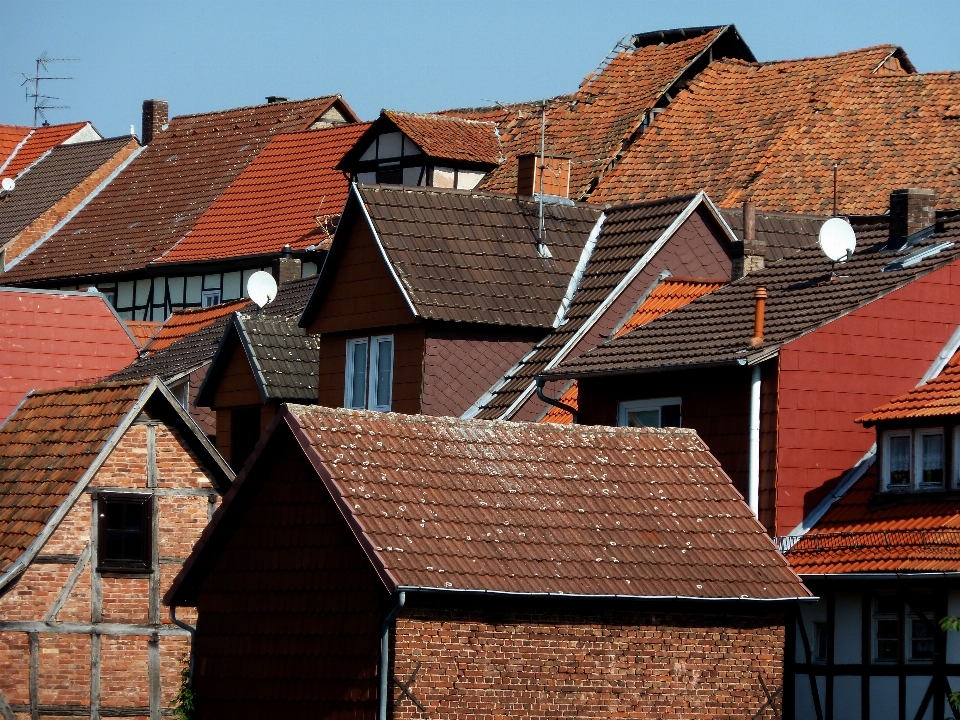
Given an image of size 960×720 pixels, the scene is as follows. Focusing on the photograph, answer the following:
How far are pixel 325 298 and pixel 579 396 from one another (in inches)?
222

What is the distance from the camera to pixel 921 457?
25.1 m

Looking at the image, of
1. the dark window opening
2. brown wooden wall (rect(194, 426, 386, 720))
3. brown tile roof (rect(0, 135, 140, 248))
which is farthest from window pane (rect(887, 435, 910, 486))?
brown tile roof (rect(0, 135, 140, 248))

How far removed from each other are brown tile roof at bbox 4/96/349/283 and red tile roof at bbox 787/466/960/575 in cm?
3389

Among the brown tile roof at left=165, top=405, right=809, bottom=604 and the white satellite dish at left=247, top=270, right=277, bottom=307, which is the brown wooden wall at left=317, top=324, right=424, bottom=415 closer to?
the brown tile roof at left=165, top=405, right=809, bottom=604

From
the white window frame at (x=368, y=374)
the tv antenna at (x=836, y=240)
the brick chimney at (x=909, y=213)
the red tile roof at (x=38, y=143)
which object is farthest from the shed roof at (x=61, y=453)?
the red tile roof at (x=38, y=143)

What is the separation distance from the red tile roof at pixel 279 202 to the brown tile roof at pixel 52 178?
23.7ft

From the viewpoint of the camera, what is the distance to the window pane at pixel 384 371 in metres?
31.9

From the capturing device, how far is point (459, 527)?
22.3 metres

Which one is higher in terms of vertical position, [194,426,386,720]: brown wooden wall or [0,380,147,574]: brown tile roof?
[0,380,147,574]: brown tile roof

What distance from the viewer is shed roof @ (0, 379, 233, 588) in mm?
29109

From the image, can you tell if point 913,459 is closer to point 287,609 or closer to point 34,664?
point 287,609

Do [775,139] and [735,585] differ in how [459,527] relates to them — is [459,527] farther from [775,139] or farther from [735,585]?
[775,139]

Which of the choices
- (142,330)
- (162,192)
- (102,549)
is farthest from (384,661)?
(162,192)

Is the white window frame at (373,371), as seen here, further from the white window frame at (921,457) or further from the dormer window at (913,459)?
the white window frame at (921,457)
